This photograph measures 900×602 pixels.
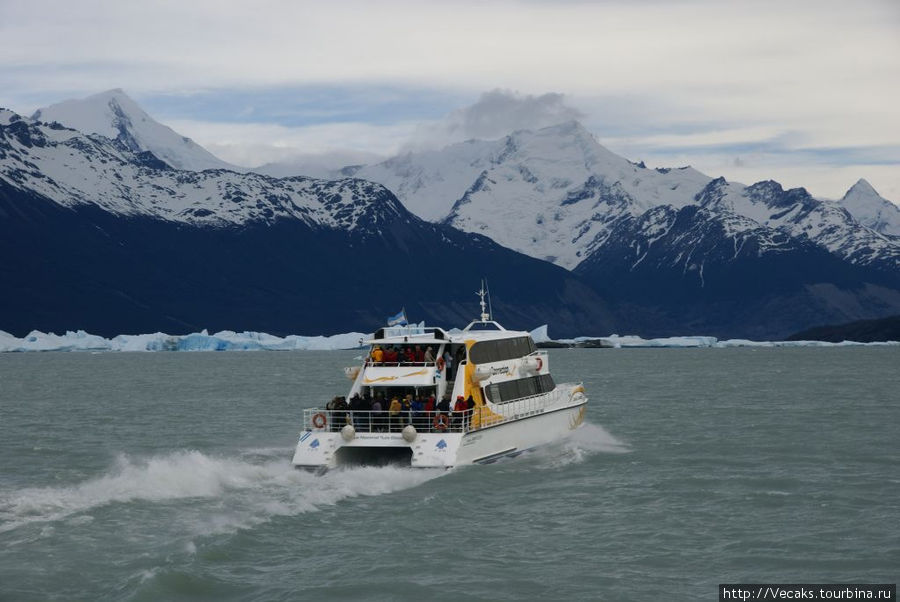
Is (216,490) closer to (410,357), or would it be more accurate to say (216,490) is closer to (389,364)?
(389,364)

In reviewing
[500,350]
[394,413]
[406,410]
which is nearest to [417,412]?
[406,410]

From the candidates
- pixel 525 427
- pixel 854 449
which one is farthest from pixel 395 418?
pixel 854 449

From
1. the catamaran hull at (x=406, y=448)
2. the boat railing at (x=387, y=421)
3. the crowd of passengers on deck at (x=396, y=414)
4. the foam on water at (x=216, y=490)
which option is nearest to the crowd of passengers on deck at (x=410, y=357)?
the crowd of passengers on deck at (x=396, y=414)

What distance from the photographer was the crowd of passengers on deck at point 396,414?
34312mm

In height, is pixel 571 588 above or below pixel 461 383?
below

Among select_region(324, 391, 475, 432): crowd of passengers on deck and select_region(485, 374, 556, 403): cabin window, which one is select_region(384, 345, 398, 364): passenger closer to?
select_region(324, 391, 475, 432): crowd of passengers on deck

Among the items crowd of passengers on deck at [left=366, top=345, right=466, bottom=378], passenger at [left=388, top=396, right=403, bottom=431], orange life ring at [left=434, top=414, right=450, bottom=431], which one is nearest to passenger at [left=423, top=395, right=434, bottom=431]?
orange life ring at [left=434, top=414, right=450, bottom=431]

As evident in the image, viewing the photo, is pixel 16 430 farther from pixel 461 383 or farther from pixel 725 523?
pixel 725 523

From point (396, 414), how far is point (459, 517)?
21.4 feet

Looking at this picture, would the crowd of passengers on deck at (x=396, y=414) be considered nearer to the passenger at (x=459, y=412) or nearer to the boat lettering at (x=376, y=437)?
the passenger at (x=459, y=412)

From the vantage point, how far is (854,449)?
40.4m

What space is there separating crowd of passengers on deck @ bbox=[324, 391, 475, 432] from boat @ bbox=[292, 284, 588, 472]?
0.09ft

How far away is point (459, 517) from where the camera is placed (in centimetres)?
2861

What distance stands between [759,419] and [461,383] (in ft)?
67.9
